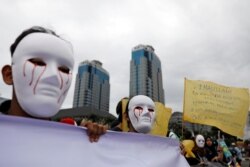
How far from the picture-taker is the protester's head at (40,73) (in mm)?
2008

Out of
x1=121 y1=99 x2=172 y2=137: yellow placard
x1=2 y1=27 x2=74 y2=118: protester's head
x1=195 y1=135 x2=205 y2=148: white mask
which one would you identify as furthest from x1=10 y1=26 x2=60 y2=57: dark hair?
x1=195 y1=135 x2=205 y2=148: white mask

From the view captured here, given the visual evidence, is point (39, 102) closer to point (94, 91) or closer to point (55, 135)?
point (55, 135)

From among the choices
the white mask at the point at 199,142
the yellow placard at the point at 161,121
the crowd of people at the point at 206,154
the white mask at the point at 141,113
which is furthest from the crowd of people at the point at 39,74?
the white mask at the point at 199,142

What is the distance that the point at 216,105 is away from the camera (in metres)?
7.86

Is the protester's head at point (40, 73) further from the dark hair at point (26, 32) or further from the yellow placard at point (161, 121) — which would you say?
the yellow placard at point (161, 121)

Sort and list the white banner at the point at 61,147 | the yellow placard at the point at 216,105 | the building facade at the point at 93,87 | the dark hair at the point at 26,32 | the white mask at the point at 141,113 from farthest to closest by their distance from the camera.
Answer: the building facade at the point at 93,87 < the yellow placard at the point at 216,105 < the white mask at the point at 141,113 < the dark hair at the point at 26,32 < the white banner at the point at 61,147

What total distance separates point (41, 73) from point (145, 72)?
65.8 m

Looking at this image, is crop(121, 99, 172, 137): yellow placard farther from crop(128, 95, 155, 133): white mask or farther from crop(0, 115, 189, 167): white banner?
crop(0, 115, 189, 167): white banner

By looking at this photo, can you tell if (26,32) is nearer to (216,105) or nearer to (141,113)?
(141,113)

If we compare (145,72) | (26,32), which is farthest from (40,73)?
(145,72)

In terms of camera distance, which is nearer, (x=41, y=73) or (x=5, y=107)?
(x=41, y=73)

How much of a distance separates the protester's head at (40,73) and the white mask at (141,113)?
182 centimetres

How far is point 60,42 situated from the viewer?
217 centimetres

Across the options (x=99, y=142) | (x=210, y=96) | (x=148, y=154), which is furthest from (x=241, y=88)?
(x=99, y=142)
